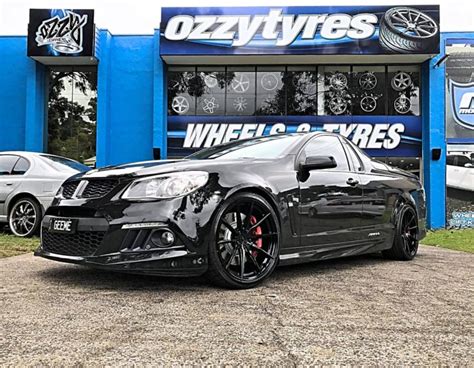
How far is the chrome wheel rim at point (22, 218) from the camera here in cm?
743

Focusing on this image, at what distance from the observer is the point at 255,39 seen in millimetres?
15094

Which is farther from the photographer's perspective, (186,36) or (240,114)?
(240,114)

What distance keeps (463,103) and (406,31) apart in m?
3.48

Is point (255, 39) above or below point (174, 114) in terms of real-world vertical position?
above

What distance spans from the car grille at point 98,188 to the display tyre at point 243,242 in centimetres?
84

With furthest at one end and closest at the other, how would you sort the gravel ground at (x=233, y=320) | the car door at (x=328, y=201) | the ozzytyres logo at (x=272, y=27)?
the ozzytyres logo at (x=272, y=27), the car door at (x=328, y=201), the gravel ground at (x=233, y=320)

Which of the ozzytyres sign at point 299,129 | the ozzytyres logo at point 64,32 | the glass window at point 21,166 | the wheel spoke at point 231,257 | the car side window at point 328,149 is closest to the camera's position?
the wheel spoke at point 231,257

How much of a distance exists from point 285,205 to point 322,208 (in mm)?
498

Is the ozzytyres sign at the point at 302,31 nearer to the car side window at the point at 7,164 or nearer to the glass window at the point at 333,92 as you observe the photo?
the glass window at the point at 333,92

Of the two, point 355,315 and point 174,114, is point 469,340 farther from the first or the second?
point 174,114

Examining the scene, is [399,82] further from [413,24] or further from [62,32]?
[62,32]

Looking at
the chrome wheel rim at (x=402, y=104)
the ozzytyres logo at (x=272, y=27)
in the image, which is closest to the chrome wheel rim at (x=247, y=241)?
the ozzytyres logo at (x=272, y=27)

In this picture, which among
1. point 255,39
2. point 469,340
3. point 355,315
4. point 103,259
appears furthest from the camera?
point 255,39

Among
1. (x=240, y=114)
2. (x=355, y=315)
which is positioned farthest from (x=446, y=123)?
(x=355, y=315)
